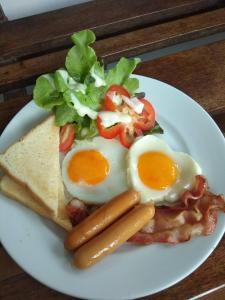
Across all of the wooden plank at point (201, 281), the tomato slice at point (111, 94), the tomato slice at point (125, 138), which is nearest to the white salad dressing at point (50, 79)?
the tomato slice at point (111, 94)

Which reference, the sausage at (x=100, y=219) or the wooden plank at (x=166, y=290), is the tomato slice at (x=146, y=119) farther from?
the wooden plank at (x=166, y=290)

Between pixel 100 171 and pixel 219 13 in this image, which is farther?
pixel 219 13

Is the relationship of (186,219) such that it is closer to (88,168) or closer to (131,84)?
(88,168)

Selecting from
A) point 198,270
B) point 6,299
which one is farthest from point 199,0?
point 6,299

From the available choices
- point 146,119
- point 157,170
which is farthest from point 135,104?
point 157,170

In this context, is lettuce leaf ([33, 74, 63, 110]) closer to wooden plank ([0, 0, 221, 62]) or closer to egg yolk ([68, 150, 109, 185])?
egg yolk ([68, 150, 109, 185])

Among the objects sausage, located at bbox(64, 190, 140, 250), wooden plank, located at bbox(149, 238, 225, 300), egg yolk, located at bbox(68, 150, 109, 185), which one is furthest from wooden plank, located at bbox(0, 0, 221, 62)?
wooden plank, located at bbox(149, 238, 225, 300)

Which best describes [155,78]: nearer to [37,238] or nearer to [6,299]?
[37,238]
